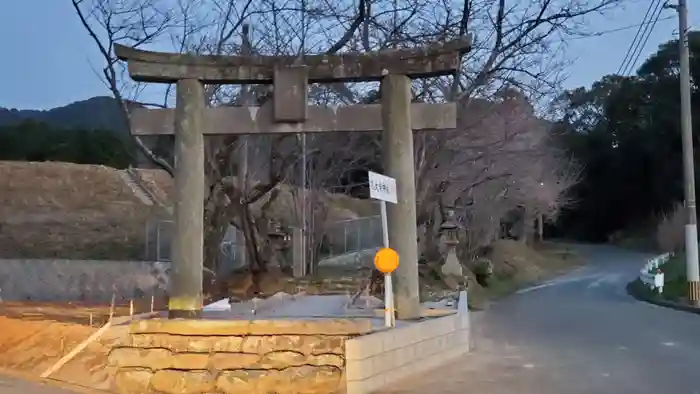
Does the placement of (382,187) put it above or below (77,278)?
above

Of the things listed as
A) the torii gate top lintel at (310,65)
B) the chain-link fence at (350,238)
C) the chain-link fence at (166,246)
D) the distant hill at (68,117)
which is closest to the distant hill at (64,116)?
the distant hill at (68,117)

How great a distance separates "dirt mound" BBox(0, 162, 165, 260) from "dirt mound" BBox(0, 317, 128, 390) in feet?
50.6

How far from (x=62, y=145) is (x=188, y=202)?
38390 mm

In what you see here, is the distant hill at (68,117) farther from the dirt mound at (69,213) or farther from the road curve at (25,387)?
the road curve at (25,387)

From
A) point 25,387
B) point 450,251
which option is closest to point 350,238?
point 450,251

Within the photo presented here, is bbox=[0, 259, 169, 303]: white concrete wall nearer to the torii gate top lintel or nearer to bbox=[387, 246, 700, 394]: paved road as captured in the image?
bbox=[387, 246, 700, 394]: paved road

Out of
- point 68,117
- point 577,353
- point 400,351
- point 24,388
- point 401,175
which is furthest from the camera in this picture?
point 68,117

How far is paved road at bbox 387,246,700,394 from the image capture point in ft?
32.3

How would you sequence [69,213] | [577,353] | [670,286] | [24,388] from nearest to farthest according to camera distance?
[24,388]
[577,353]
[670,286]
[69,213]

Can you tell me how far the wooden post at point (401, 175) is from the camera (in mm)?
11461

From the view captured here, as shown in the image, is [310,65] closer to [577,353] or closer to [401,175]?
[401,175]

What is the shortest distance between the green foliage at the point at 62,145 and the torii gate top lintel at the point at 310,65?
117ft

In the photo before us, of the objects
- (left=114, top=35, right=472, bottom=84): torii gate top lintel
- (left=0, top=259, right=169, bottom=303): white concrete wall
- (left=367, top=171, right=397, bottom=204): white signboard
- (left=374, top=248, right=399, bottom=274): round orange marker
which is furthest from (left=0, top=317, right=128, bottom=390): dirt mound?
(left=0, top=259, right=169, bottom=303): white concrete wall

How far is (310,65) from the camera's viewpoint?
11727mm
